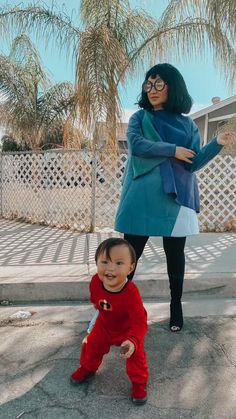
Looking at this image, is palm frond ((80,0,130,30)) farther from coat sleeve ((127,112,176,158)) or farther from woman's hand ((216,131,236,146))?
woman's hand ((216,131,236,146))

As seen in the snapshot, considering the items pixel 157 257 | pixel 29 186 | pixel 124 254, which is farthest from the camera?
pixel 29 186

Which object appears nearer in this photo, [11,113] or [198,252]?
[198,252]

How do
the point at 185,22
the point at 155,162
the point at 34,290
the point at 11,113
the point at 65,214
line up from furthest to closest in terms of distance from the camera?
the point at 11,113 < the point at 65,214 < the point at 185,22 < the point at 34,290 < the point at 155,162

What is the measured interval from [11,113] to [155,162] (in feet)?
24.7

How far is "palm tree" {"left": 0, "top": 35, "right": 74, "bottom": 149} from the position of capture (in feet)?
28.1

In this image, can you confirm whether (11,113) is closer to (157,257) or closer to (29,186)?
(29,186)

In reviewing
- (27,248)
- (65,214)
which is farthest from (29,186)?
(27,248)

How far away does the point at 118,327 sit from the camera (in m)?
2.03

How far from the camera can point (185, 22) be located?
18.1 feet

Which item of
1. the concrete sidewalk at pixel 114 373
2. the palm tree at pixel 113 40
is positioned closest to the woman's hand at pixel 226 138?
the concrete sidewalk at pixel 114 373

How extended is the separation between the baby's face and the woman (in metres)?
0.50

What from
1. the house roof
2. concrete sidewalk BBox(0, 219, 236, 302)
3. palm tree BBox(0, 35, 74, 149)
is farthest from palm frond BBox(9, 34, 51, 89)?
the house roof

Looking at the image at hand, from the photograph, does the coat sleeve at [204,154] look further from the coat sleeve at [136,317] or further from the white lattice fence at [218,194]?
the white lattice fence at [218,194]

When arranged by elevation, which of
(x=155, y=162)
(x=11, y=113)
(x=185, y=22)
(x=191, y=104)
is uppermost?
(x=185, y=22)
